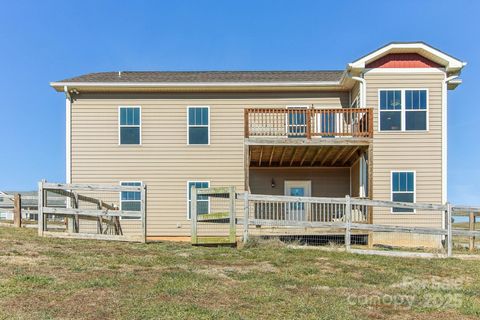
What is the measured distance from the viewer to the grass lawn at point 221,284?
541cm

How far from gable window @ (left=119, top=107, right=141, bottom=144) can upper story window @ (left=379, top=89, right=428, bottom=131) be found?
8549 millimetres

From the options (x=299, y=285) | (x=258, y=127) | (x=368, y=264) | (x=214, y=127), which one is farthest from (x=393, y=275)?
(x=214, y=127)

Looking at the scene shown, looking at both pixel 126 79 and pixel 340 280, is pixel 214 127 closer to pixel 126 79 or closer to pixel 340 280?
pixel 126 79

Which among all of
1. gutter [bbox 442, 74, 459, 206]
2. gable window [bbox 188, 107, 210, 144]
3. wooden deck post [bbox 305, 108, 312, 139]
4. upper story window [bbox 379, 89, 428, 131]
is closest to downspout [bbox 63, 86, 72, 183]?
gable window [bbox 188, 107, 210, 144]

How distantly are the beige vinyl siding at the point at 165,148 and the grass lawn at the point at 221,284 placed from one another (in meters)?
6.30

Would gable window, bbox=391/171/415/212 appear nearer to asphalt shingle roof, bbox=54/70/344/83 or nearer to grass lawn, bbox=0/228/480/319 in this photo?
asphalt shingle roof, bbox=54/70/344/83

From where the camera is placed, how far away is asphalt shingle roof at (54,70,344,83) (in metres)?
16.5

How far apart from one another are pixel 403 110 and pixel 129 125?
960 cm

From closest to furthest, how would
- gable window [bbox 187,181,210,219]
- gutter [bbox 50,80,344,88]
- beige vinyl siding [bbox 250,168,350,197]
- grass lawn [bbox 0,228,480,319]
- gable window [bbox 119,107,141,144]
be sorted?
grass lawn [bbox 0,228,480,319], gutter [bbox 50,80,344,88], gable window [bbox 187,181,210,219], gable window [bbox 119,107,141,144], beige vinyl siding [bbox 250,168,350,197]

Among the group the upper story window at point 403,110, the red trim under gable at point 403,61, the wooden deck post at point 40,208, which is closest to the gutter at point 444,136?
the upper story window at point 403,110

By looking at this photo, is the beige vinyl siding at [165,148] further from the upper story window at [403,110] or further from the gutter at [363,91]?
the upper story window at [403,110]

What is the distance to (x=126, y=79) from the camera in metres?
16.8

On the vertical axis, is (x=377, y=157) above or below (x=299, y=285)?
above

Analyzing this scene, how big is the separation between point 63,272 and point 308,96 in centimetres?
1159
